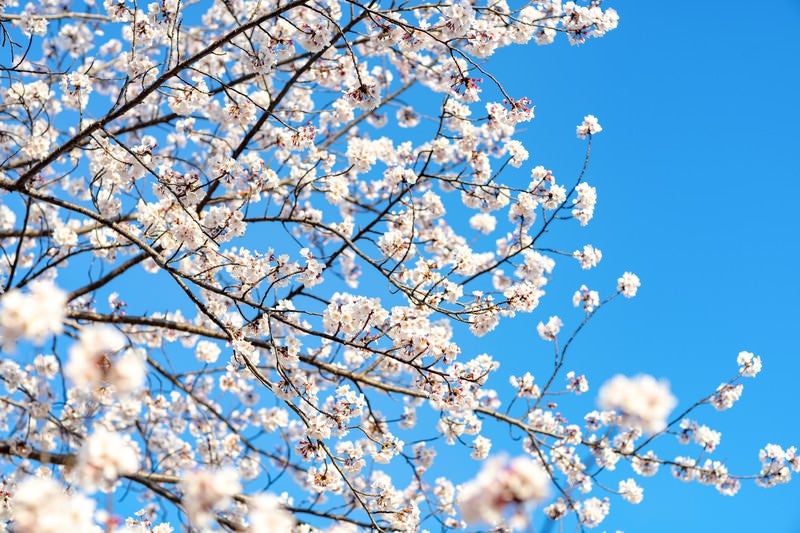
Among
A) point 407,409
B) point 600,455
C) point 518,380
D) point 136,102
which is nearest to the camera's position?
point 136,102

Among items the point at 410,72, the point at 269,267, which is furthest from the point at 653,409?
the point at 410,72

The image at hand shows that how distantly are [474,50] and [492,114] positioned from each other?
53 centimetres

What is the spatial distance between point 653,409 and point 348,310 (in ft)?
9.88

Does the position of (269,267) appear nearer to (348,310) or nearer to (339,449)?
(348,310)

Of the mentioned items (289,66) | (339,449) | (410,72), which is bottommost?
(339,449)

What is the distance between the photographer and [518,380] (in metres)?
6.49

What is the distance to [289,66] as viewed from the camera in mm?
6344

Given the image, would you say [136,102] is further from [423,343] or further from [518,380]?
[518,380]

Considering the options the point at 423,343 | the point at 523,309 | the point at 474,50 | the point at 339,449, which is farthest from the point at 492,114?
the point at 339,449

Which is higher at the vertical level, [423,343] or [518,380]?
[518,380]

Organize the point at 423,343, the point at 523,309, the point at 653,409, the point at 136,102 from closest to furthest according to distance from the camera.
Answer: the point at 653,409 < the point at 136,102 < the point at 423,343 < the point at 523,309

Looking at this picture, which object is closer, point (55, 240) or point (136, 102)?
point (136, 102)

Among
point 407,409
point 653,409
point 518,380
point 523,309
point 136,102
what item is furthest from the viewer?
point 407,409

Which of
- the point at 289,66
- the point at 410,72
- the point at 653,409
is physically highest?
the point at 410,72
